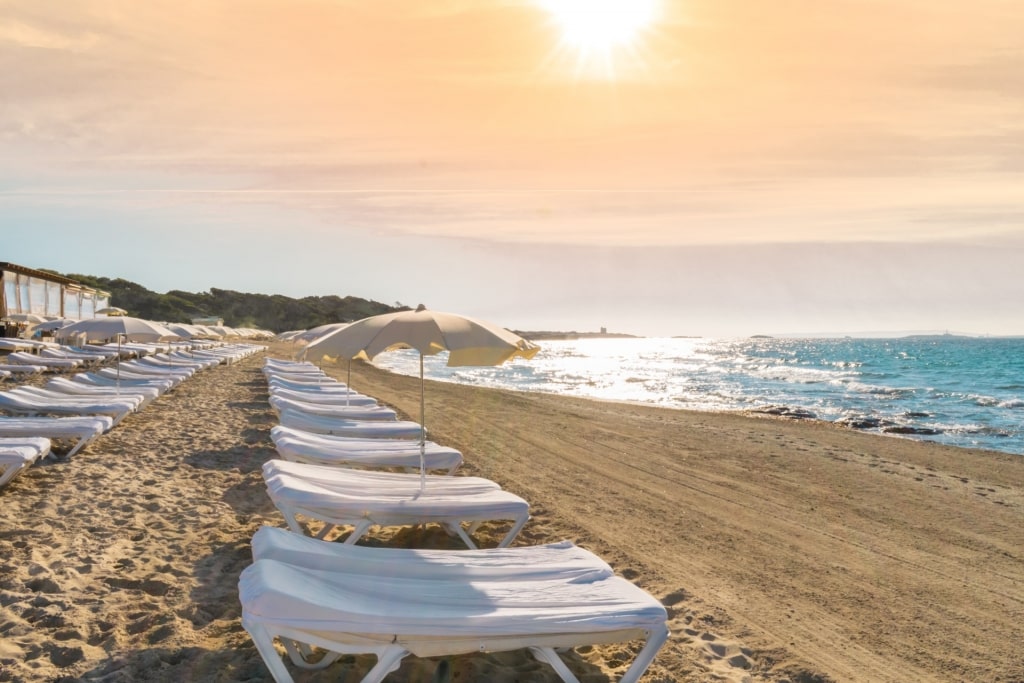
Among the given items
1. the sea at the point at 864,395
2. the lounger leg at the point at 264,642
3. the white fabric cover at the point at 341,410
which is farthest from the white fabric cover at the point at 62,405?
the sea at the point at 864,395

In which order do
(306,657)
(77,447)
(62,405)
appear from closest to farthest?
(306,657)
(77,447)
(62,405)

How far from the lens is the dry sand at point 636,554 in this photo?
3.68 meters

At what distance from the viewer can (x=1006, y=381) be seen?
3259 cm

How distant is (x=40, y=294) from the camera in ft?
100

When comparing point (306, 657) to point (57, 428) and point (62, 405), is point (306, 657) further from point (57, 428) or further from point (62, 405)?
point (62, 405)

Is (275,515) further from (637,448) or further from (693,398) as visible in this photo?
(693,398)

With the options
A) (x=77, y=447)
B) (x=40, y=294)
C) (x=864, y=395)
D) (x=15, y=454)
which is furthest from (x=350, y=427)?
(x=40, y=294)

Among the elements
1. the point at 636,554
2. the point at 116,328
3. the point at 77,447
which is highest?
the point at 116,328

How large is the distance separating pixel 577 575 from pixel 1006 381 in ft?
119

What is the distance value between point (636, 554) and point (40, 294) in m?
32.6

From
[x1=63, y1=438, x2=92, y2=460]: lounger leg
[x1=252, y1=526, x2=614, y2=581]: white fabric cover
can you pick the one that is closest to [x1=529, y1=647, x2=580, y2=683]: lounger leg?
[x1=252, y1=526, x2=614, y2=581]: white fabric cover

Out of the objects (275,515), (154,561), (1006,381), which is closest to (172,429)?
(275,515)

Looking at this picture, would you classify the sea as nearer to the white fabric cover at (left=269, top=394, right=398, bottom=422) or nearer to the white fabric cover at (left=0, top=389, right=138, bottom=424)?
the white fabric cover at (left=269, top=394, right=398, bottom=422)

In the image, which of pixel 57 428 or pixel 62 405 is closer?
pixel 57 428
